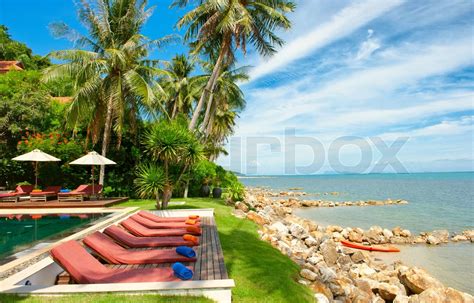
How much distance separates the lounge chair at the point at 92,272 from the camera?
4180 millimetres

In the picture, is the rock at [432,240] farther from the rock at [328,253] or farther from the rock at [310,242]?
the rock at [328,253]

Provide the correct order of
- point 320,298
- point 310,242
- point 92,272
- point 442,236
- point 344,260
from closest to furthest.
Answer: point 92,272 < point 320,298 < point 344,260 < point 310,242 < point 442,236

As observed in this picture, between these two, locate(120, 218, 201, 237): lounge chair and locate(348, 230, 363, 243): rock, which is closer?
locate(120, 218, 201, 237): lounge chair

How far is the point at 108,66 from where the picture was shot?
1517cm

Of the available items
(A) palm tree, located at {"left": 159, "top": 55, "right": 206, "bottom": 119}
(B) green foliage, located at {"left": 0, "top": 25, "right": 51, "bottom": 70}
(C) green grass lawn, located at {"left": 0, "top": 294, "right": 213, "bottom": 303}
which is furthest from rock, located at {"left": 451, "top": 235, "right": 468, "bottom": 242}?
(B) green foliage, located at {"left": 0, "top": 25, "right": 51, "bottom": 70}

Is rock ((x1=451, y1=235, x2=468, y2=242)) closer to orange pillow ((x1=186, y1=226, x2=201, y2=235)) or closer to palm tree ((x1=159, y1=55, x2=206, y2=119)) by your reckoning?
orange pillow ((x1=186, y1=226, x2=201, y2=235))

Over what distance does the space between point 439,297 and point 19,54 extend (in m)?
46.7

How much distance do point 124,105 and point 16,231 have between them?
9037 millimetres

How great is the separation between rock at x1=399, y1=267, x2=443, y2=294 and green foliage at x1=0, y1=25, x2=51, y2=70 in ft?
132

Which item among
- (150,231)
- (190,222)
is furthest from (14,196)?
(190,222)

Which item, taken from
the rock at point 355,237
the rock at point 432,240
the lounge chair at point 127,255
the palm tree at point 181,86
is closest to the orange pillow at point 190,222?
the lounge chair at point 127,255

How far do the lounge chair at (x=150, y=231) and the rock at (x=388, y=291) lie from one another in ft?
14.5

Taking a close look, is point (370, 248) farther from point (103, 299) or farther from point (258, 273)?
point (103, 299)

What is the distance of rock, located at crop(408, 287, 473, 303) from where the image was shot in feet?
21.9
